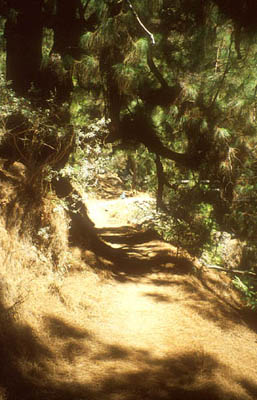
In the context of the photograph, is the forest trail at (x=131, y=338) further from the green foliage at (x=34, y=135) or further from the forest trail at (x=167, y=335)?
the green foliage at (x=34, y=135)

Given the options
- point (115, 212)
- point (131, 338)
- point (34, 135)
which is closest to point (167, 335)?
point (131, 338)

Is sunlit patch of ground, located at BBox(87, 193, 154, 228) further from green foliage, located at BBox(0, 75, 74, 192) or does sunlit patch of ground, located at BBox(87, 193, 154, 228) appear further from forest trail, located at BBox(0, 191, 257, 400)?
green foliage, located at BBox(0, 75, 74, 192)

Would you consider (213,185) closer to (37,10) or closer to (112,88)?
(112,88)

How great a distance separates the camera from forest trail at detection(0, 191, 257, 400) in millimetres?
3961

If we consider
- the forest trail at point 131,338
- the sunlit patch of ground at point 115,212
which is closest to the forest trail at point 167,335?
the forest trail at point 131,338

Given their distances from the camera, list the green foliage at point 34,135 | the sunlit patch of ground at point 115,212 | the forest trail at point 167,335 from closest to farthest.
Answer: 1. the forest trail at point 167,335
2. the green foliage at point 34,135
3. the sunlit patch of ground at point 115,212

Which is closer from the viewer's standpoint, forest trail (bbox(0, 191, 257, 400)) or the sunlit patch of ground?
forest trail (bbox(0, 191, 257, 400))

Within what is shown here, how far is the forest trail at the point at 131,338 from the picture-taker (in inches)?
156

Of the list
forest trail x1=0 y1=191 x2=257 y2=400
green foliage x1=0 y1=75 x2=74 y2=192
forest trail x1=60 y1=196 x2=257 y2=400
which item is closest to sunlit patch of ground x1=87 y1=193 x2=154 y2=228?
forest trail x1=60 y1=196 x2=257 y2=400

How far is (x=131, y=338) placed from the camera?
549 centimetres

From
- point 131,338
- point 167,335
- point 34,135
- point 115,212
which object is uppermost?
point 34,135

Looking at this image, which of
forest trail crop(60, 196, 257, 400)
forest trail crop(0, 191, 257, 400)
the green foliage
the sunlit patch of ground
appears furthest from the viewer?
the sunlit patch of ground

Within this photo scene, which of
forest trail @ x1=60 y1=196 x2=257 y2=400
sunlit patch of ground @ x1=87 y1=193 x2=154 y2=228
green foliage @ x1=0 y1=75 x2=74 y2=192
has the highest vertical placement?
green foliage @ x1=0 y1=75 x2=74 y2=192

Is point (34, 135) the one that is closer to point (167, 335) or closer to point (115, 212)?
point (167, 335)
